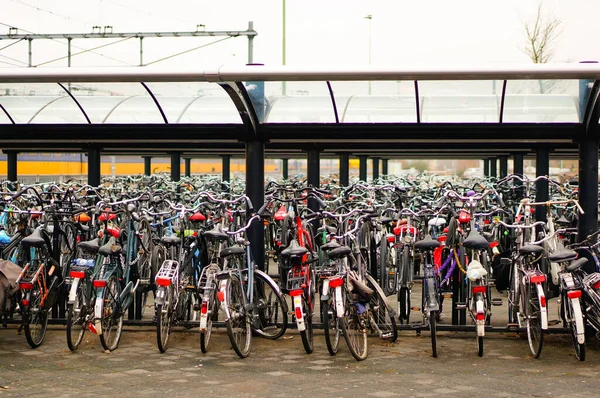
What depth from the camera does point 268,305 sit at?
7809mm

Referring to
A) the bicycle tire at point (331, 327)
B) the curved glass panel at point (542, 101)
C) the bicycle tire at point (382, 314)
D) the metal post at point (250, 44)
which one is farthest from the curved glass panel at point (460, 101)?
the metal post at point (250, 44)

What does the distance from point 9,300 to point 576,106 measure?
5084 mm

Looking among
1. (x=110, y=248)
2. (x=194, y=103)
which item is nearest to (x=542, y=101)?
(x=194, y=103)

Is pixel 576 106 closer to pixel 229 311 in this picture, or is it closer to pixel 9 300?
pixel 229 311

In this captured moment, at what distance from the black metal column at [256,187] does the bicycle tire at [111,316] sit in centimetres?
141

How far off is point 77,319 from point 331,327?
1.91 metres

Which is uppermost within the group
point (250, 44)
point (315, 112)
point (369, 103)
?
point (250, 44)

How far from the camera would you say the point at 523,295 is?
720 cm

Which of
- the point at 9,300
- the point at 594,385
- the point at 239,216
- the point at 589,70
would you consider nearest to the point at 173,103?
the point at 239,216

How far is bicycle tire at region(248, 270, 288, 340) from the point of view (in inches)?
292

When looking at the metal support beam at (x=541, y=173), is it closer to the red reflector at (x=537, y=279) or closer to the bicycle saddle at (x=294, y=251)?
the red reflector at (x=537, y=279)

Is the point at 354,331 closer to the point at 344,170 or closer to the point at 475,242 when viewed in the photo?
the point at 475,242

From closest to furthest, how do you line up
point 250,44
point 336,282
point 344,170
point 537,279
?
point 336,282, point 537,279, point 344,170, point 250,44

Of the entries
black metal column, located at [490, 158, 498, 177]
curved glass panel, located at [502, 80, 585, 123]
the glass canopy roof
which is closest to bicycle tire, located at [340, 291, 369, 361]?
the glass canopy roof
